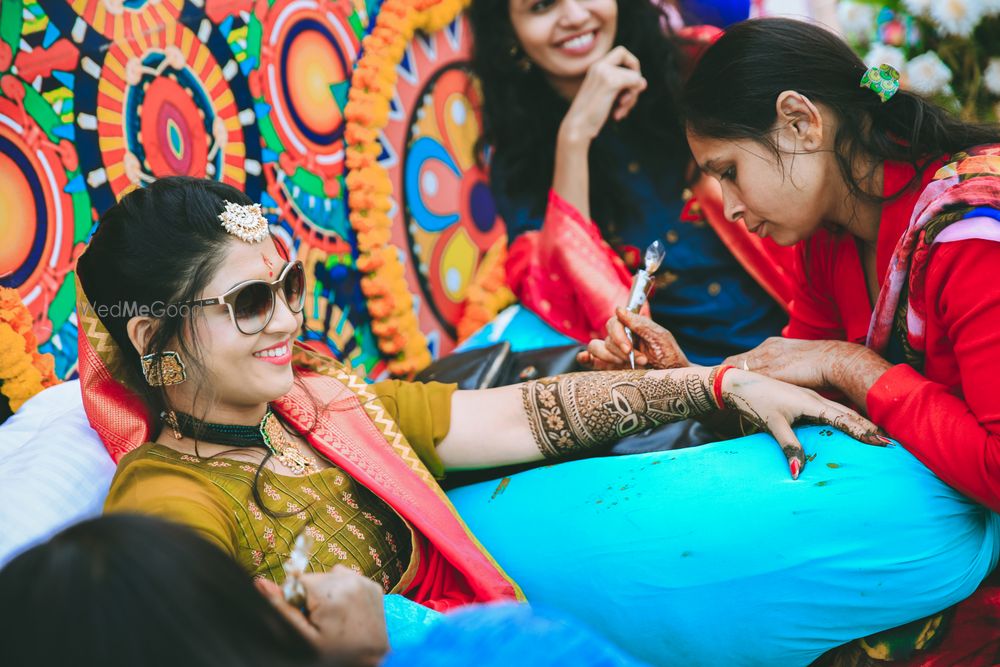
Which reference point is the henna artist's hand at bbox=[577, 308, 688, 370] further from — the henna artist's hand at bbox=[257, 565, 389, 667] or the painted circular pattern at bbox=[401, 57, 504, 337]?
the painted circular pattern at bbox=[401, 57, 504, 337]

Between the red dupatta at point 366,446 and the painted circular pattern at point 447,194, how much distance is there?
1427mm

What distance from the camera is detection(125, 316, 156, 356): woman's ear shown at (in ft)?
5.49

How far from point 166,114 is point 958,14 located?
302cm

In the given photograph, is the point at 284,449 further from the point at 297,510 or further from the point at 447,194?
the point at 447,194

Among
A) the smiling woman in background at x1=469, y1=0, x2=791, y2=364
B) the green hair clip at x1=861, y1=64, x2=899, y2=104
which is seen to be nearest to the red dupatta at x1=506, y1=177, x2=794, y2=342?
the smiling woman in background at x1=469, y1=0, x2=791, y2=364

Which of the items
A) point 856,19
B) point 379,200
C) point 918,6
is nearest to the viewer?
point 379,200

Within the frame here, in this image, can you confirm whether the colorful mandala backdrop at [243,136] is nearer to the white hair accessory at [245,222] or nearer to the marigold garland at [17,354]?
the marigold garland at [17,354]

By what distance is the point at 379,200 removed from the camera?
3.05 m

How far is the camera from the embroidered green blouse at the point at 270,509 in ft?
5.00

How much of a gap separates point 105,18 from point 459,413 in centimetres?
127

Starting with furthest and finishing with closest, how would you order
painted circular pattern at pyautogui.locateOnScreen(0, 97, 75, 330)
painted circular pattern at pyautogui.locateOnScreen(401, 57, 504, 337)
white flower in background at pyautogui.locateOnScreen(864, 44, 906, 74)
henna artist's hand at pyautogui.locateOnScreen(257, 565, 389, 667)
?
white flower in background at pyautogui.locateOnScreen(864, 44, 906, 74) < painted circular pattern at pyautogui.locateOnScreen(401, 57, 504, 337) < painted circular pattern at pyautogui.locateOnScreen(0, 97, 75, 330) < henna artist's hand at pyautogui.locateOnScreen(257, 565, 389, 667)

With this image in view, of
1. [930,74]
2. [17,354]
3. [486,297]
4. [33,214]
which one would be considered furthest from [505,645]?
[930,74]

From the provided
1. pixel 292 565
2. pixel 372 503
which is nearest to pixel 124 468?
pixel 372 503

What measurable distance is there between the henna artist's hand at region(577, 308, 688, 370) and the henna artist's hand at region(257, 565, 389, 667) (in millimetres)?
1051
